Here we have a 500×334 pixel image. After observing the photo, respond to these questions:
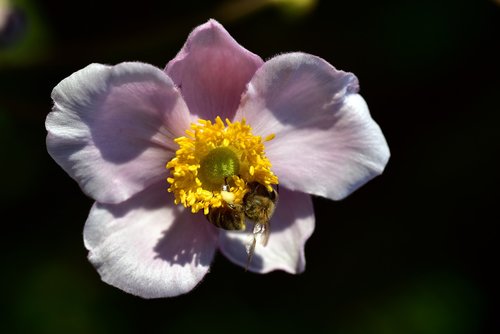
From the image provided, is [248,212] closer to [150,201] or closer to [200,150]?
[200,150]

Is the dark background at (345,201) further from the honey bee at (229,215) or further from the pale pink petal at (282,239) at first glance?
the honey bee at (229,215)

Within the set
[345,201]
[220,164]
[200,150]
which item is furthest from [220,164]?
[345,201]

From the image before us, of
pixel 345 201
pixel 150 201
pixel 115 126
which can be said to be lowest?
pixel 345 201

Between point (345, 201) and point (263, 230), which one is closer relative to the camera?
point (263, 230)

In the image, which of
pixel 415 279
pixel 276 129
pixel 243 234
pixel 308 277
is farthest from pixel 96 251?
pixel 415 279

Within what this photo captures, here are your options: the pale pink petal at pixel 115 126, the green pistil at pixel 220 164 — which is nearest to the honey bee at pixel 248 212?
the green pistil at pixel 220 164

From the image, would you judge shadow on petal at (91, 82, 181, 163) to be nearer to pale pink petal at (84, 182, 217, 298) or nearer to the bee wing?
pale pink petal at (84, 182, 217, 298)
